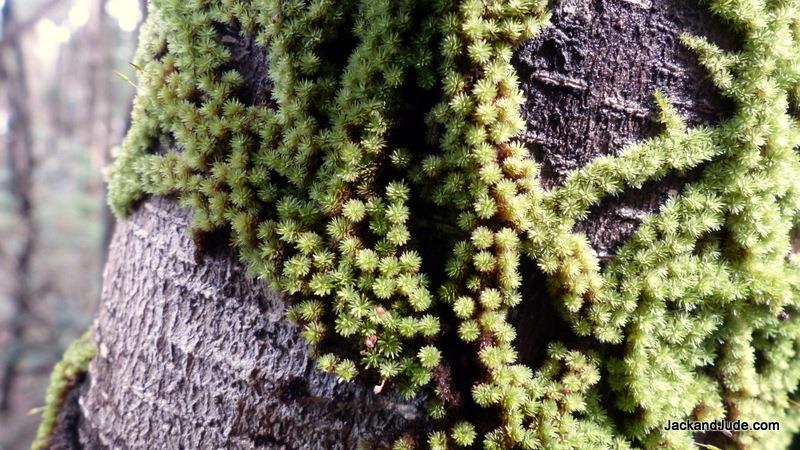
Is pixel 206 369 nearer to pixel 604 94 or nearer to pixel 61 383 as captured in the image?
pixel 61 383

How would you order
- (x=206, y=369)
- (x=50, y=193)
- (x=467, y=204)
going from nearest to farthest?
(x=467, y=204) < (x=206, y=369) < (x=50, y=193)

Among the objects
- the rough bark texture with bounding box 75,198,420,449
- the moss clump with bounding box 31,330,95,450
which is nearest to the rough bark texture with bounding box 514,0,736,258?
the rough bark texture with bounding box 75,198,420,449

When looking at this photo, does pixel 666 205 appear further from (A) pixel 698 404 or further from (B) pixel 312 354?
(B) pixel 312 354

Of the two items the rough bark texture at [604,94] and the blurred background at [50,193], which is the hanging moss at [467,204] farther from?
the blurred background at [50,193]

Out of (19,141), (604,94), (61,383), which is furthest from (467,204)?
(19,141)

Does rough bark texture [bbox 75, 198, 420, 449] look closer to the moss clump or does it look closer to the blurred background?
the moss clump

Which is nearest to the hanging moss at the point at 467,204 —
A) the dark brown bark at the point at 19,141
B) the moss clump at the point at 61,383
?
the moss clump at the point at 61,383

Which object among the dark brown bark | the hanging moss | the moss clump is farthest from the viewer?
the dark brown bark

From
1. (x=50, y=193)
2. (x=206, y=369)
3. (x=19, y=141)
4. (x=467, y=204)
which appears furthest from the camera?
(x=50, y=193)
